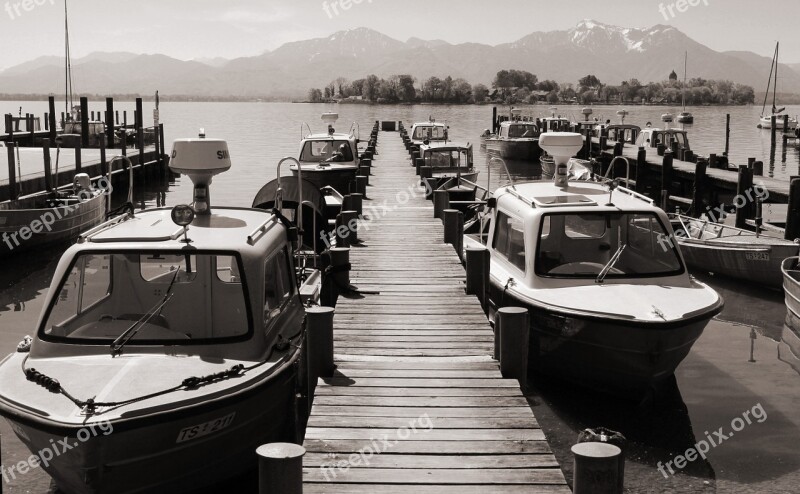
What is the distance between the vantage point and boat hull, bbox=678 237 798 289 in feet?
59.6

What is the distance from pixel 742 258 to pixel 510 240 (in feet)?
25.3

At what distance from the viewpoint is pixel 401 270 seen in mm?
13766

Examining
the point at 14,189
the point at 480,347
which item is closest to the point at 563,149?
the point at 480,347

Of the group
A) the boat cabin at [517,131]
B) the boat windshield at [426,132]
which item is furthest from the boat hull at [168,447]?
the boat cabin at [517,131]

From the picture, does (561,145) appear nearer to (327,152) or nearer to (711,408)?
(711,408)

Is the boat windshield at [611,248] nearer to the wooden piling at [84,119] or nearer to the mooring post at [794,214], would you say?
the mooring post at [794,214]

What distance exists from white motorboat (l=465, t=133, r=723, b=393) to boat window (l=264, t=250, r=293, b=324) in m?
3.31

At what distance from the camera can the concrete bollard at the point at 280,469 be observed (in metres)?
5.31

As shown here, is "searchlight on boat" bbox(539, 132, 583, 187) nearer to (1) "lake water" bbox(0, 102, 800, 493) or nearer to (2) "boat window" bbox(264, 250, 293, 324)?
(1) "lake water" bbox(0, 102, 800, 493)

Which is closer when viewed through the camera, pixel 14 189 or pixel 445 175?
pixel 14 189

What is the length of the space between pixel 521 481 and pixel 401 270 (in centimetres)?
740

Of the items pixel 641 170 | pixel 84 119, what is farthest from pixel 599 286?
pixel 84 119

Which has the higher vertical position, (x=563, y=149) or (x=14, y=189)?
(x=563, y=149)

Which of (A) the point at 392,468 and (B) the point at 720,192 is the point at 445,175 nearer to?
(B) the point at 720,192
